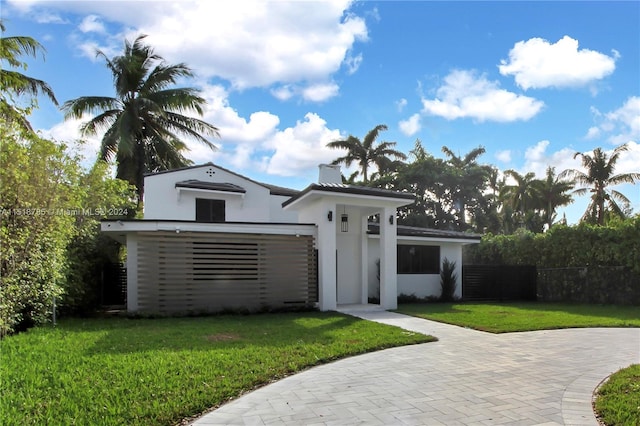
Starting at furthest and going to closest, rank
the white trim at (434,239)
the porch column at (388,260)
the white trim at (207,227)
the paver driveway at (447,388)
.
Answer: the white trim at (434,239), the porch column at (388,260), the white trim at (207,227), the paver driveway at (447,388)

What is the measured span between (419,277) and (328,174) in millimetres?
6186

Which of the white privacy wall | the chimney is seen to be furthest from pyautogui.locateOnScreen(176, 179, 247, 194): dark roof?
the white privacy wall

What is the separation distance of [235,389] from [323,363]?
1.89 metres

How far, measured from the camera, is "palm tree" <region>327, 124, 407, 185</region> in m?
37.4

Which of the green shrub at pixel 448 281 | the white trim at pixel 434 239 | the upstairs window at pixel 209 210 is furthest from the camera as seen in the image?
the upstairs window at pixel 209 210

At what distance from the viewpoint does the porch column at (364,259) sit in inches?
620

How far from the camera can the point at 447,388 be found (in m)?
5.35

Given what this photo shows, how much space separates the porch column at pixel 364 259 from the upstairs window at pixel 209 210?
7254mm

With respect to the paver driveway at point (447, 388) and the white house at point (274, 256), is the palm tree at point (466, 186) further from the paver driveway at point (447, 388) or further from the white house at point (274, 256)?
the paver driveway at point (447, 388)

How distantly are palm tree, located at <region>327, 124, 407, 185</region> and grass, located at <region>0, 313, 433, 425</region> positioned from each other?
27939 mm

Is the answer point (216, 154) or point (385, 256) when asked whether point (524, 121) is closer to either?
point (385, 256)

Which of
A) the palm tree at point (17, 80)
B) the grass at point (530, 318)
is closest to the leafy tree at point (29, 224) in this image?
the palm tree at point (17, 80)

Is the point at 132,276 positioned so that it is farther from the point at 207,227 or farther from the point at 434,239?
the point at 434,239

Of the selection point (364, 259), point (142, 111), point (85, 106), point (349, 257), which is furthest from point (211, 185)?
point (364, 259)
